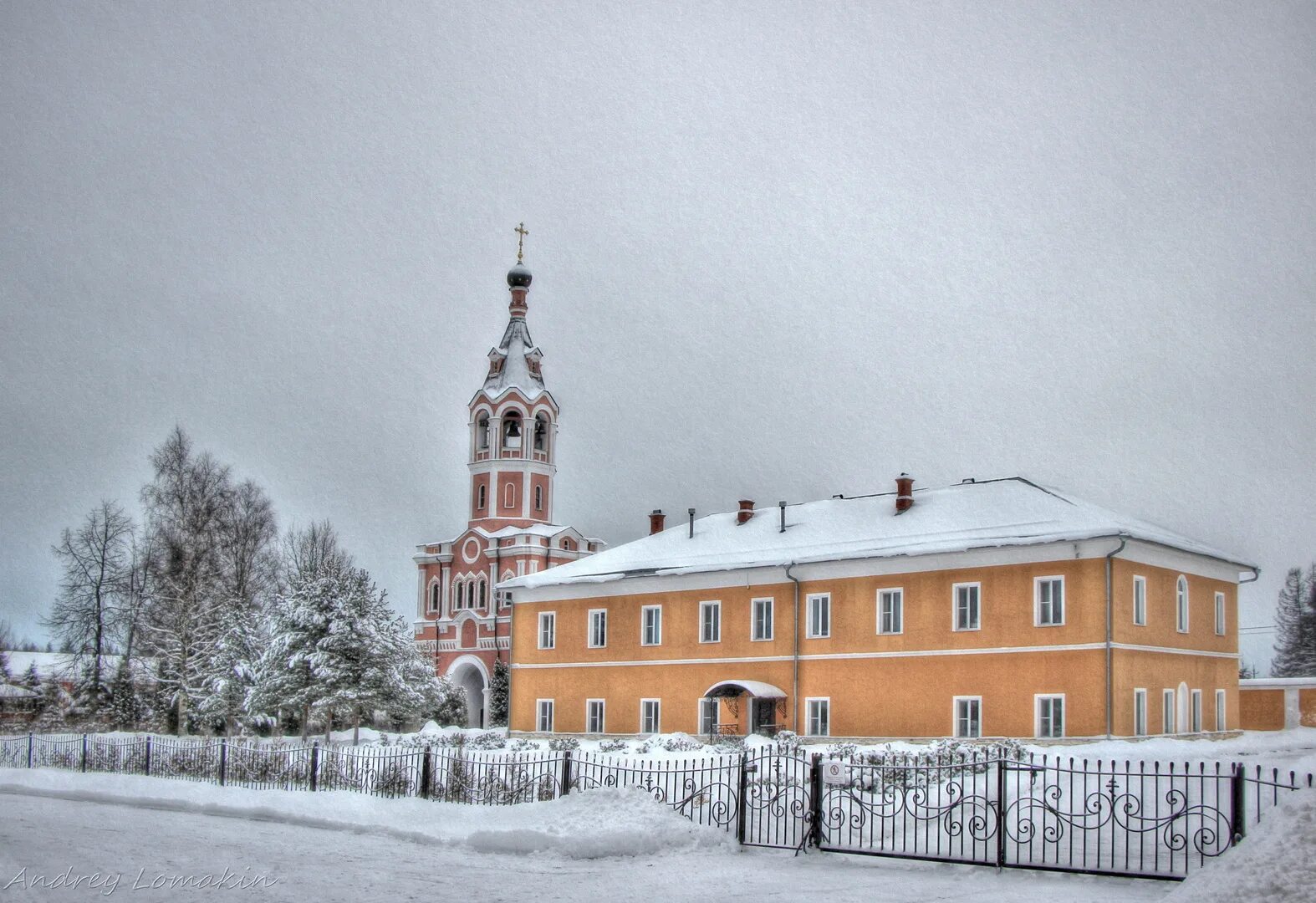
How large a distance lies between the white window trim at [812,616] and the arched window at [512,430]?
29.3 m

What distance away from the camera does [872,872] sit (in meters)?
12.9

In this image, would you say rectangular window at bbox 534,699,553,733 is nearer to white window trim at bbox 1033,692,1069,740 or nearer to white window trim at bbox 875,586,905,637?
white window trim at bbox 875,586,905,637

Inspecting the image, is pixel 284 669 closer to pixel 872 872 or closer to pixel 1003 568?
pixel 1003 568

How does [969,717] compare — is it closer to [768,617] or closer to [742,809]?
[768,617]

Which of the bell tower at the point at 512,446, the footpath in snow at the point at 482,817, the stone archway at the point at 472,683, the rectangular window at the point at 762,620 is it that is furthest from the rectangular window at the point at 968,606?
the bell tower at the point at 512,446

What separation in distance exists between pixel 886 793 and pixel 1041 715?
996cm

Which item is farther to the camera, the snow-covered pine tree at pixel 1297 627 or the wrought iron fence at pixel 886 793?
the snow-covered pine tree at pixel 1297 627

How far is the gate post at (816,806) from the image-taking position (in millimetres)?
14133

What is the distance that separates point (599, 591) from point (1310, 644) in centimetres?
4978

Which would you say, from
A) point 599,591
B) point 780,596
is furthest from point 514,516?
point 780,596

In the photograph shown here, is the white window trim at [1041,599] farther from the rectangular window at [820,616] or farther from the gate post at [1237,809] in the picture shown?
the gate post at [1237,809]

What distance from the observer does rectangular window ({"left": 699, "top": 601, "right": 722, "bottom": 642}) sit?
34938mm

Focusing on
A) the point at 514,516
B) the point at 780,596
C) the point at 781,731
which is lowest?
the point at 781,731

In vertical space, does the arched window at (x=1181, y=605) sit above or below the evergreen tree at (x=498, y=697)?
above
